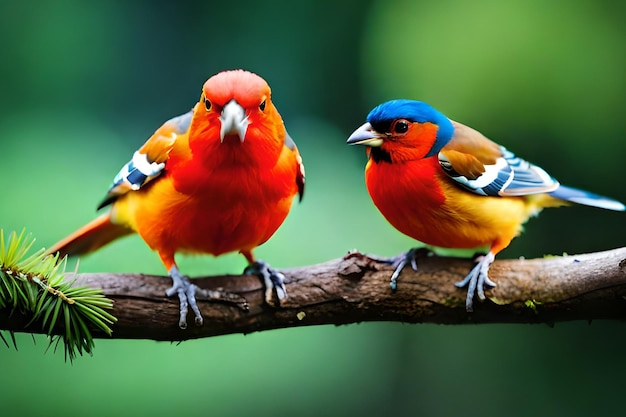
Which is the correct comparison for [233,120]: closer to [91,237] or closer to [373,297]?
[373,297]

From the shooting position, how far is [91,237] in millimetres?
2564

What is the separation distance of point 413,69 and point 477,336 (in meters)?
1.33

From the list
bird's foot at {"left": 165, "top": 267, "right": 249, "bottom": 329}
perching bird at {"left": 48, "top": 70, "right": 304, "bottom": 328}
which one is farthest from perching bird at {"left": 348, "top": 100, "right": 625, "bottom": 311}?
bird's foot at {"left": 165, "top": 267, "right": 249, "bottom": 329}

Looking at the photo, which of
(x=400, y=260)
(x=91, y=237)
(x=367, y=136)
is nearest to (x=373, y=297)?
(x=400, y=260)

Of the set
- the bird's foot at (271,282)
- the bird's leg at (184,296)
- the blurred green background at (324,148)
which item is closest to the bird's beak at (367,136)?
the bird's foot at (271,282)

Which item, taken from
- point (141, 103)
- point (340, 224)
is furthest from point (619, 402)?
point (141, 103)

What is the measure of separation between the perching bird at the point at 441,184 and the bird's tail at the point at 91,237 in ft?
3.18

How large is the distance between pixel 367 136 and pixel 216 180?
1.49 ft

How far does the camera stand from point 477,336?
3.47m

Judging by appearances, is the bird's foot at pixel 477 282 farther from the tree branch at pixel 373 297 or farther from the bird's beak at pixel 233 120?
the bird's beak at pixel 233 120

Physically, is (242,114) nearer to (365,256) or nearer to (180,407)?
(365,256)

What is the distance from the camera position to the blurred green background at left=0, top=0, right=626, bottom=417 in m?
2.84

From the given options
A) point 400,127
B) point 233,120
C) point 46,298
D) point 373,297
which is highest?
point 400,127

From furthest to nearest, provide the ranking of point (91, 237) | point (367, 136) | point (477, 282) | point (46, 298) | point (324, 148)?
point (324, 148) < point (91, 237) < point (477, 282) < point (367, 136) < point (46, 298)
